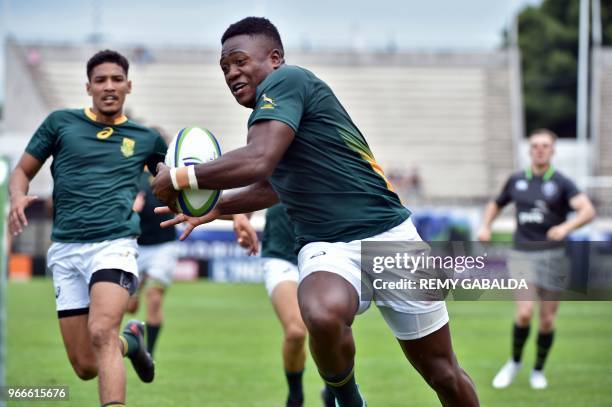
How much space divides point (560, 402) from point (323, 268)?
451 cm

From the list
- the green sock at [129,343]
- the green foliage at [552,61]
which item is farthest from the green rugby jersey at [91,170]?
the green foliage at [552,61]

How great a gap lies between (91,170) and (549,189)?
18.9ft

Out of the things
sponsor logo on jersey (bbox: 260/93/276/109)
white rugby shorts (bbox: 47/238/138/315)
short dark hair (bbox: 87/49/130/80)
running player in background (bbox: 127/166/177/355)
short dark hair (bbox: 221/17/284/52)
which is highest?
short dark hair (bbox: 221/17/284/52)

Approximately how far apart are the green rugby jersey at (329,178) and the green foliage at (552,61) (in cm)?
4885

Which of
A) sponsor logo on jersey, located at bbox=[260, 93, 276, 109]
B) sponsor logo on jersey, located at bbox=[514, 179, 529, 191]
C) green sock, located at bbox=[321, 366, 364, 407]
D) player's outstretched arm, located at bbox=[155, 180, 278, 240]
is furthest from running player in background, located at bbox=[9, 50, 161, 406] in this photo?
sponsor logo on jersey, located at bbox=[514, 179, 529, 191]

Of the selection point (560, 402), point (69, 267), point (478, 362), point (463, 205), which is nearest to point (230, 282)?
point (463, 205)

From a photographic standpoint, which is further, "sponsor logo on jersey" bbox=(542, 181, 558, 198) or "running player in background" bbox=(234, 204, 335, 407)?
"sponsor logo on jersey" bbox=(542, 181, 558, 198)

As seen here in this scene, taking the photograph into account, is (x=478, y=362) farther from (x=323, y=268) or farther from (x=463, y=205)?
(x=463, y=205)

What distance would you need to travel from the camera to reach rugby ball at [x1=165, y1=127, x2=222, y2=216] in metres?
5.44

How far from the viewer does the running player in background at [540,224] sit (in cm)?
1070

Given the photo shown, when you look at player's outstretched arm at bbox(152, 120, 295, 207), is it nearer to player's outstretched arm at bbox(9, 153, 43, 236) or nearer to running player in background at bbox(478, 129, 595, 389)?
player's outstretched arm at bbox(9, 153, 43, 236)

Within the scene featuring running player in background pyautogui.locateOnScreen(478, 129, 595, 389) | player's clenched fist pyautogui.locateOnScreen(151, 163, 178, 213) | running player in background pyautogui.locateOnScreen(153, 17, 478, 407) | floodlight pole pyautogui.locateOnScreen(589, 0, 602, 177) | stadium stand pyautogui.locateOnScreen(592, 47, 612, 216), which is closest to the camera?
player's clenched fist pyautogui.locateOnScreen(151, 163, 178, 213)

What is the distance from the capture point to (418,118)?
38.2 meters

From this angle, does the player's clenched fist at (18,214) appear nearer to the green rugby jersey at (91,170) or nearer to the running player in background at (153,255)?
the green rugby jersey at (91,170)
